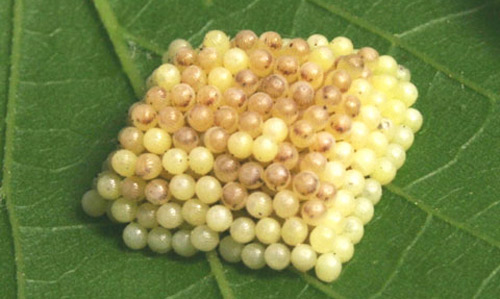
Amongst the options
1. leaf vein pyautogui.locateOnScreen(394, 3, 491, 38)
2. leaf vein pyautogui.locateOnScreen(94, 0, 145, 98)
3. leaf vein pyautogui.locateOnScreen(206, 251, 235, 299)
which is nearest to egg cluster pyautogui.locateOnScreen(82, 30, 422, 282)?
leaf vein pyautogui.locateOnScreen(206, 251, 235, 299)

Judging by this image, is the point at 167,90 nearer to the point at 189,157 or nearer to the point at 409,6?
the point at 189,157

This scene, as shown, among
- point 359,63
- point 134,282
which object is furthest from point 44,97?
point 359,63

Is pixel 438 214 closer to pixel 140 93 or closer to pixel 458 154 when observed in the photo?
pixel 458 154

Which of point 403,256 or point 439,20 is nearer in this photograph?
point 403,256

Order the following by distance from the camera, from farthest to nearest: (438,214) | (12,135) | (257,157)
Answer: (12,135) → (438,214) → (257,157)

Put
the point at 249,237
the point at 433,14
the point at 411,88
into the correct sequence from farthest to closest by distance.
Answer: the point at 433,14 → the point at 411,88 → the point at 249,237

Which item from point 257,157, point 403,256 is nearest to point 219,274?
point 257,157
